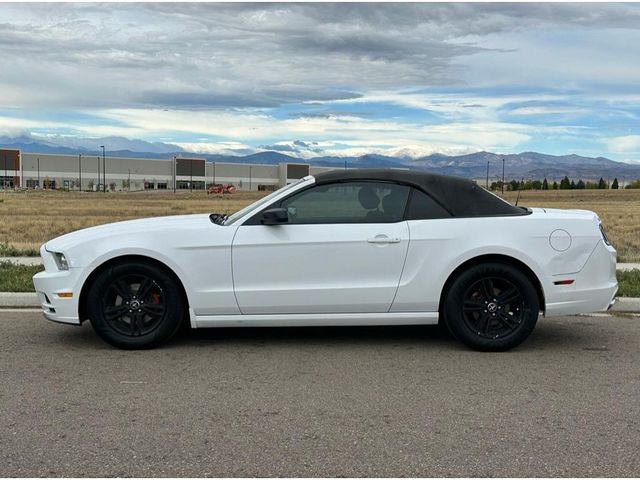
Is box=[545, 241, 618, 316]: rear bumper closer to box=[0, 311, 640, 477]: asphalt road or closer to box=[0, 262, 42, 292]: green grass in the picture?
box=[0, 311, 640, 477]: asphalt road

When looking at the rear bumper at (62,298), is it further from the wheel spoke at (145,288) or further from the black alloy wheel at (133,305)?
the wheel spoke at (145,288)

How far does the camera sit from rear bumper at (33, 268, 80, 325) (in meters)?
6.01

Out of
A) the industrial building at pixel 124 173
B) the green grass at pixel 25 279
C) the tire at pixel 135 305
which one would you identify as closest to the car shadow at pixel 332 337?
the tire at pixel 135 305

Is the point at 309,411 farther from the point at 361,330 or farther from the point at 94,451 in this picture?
the point at 361,330

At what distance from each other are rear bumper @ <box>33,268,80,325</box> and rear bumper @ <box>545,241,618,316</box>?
403cm

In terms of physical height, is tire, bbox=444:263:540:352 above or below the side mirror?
below

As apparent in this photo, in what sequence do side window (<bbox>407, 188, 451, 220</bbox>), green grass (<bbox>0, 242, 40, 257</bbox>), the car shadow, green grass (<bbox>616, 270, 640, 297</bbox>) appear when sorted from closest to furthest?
side window (<bbox>407, 188, 451, 220</bbox>) → the car shadow → green grass (<bbox>616, 270, 640, 297</bbox>) → green grass (<bbox>0, 242, 40, 257</bbox>)

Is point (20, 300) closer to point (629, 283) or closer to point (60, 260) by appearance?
point (60, 260)

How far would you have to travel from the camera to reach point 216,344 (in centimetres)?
640

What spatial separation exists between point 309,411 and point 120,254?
230 cm

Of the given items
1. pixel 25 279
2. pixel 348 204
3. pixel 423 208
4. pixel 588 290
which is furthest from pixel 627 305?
pixel 25 279

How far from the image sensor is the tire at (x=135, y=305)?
5.99 m

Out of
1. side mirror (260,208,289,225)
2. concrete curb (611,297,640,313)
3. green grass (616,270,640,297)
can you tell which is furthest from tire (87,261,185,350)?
green grass (616,270,640,297)

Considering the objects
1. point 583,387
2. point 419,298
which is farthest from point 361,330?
point 583,387
